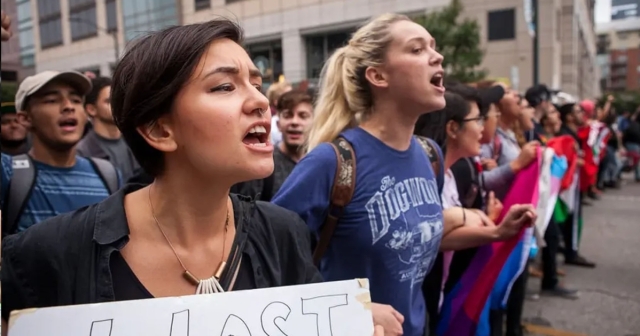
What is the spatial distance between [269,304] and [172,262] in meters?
0.27

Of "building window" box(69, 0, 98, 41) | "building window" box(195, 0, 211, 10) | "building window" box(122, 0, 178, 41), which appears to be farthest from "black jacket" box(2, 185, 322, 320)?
"building window" box(195, 0, 211, 10)

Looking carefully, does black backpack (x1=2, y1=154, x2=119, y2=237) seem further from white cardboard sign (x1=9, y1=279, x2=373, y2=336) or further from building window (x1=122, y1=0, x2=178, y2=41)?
building window (x1=122, y1=0, x2=178, y2=41)

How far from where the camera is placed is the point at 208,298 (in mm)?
1112

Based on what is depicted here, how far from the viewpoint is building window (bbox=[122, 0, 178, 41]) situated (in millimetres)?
31859

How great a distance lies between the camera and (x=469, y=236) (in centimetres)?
247

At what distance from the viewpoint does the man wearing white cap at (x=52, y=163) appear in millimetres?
2477

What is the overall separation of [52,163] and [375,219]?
1774mm

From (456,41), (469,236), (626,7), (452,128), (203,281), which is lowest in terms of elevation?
(469,236)

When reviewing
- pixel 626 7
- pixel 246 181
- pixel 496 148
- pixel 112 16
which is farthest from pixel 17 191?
pixel 112 16

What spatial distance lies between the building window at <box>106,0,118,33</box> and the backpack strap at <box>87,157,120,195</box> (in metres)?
33.4

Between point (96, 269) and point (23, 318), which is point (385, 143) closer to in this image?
point (96, 269)

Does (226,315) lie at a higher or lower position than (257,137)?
lower

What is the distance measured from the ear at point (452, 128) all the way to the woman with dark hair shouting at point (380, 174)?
62cm

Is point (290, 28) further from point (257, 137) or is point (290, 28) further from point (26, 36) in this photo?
point (257, 137)
